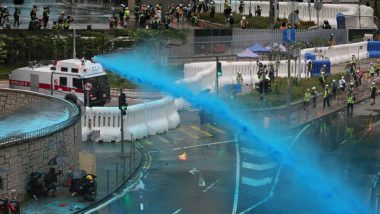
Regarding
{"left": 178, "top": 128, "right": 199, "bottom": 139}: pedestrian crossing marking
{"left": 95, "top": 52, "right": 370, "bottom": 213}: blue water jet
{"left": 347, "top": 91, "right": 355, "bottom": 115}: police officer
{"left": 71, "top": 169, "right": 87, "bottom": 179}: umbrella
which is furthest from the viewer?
{"left": 347, "top": 91, "right": 355, "bottom": 115}: police officer

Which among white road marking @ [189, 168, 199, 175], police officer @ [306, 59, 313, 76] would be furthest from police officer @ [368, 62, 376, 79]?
white road marking @ [189, 168, 199, 175]

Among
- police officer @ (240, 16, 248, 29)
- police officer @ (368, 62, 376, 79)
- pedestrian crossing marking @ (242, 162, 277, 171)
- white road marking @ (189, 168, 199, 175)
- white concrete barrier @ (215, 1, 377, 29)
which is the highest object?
white concrete barrier @ (215, 1, 377, 29)

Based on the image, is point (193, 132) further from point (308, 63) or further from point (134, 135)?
point (308, 63)

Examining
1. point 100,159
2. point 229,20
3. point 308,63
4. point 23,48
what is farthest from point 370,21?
point 100,159

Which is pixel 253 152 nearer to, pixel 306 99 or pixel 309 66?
pixel 306 99

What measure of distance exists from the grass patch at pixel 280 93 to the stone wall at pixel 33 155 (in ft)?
60.5

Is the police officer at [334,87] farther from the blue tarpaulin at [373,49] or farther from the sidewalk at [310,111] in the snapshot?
the blue tarpaulin at [373,49]

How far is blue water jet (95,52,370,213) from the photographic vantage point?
27963 mm

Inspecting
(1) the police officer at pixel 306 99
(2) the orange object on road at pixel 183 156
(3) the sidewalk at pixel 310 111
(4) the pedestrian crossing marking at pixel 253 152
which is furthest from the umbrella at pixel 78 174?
(1) the police officer at pixel 306 99

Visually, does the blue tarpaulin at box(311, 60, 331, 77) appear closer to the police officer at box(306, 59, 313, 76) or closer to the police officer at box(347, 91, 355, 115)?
the police officer at box(306, 59, 313, 76)

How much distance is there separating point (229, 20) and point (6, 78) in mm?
25584

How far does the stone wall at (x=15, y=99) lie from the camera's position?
34750 millimetres

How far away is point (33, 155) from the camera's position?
26.3 metres

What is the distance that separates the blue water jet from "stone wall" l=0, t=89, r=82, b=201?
27.8 ft
